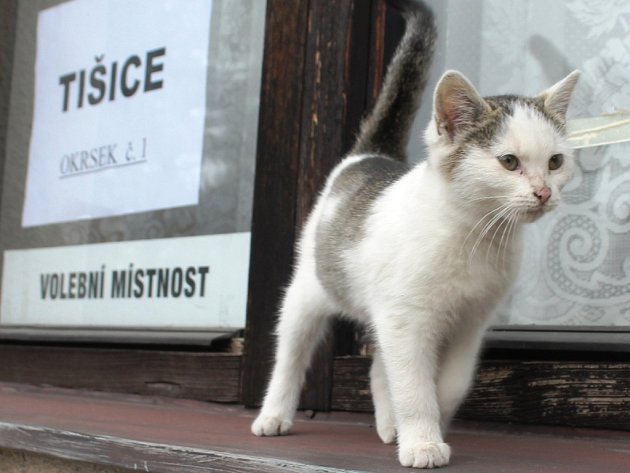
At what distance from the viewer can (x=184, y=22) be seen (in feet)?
10.0

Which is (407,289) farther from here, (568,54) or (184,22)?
(184,22)

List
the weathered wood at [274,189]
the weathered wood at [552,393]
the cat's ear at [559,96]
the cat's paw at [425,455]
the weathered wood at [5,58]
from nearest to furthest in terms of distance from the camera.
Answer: the cat's paw at [425,455]
the cat's ear at [559,96]
the weathered wood at [552,393]
the weathered wood at [274,189]
the weathered wood at [5,58]

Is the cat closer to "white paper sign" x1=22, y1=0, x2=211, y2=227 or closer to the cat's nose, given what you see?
the cat's nose

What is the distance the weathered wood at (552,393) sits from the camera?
191cm

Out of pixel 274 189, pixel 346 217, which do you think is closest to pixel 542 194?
pixel 346 217

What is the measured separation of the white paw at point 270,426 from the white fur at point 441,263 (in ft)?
0.79

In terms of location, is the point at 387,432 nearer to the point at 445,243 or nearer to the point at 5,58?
the point at 445,243

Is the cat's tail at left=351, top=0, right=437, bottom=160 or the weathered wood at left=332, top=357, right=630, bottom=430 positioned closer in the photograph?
the weathered wood at left=332, top=357, right=630, bottom=430

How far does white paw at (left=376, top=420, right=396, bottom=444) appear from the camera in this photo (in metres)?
1.92

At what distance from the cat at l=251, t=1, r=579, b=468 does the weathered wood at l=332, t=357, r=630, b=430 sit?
0.27 m

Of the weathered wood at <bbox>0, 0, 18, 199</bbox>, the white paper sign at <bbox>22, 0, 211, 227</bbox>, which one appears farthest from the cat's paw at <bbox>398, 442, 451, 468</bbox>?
the weathered wood at <bbox>0, 0, 18, 199</bbox>

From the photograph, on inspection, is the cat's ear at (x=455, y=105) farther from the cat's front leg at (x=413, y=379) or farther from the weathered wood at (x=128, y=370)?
the weathered wood at (x=128, y=370)

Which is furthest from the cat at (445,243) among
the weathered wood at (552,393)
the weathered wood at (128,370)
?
the weathered wood at (128,370)

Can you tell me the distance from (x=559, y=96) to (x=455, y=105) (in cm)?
23
